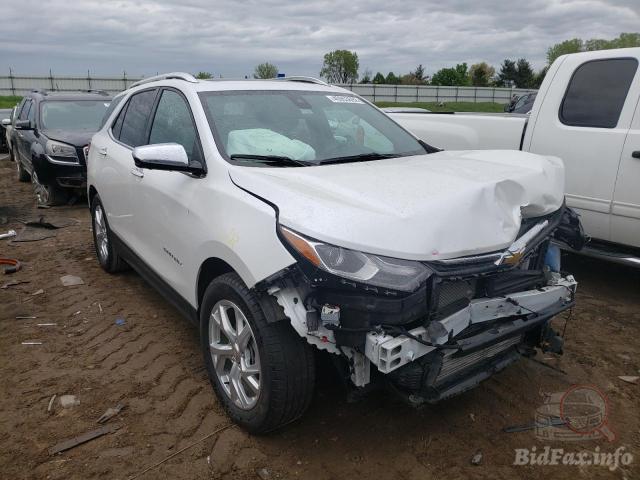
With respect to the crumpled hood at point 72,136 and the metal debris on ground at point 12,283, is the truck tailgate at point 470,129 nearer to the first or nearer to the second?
the metal debris on ground at point 12,283

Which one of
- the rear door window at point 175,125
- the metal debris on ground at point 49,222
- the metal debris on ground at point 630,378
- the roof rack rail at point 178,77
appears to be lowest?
the metal debris on ground at point 630,378

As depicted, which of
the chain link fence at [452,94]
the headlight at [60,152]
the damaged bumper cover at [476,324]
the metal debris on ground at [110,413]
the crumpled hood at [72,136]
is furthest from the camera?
the chain link fence at [452,94]

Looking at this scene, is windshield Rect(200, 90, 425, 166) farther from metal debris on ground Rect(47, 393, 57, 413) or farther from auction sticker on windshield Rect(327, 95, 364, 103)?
metal debris on ground Rect(47, 393, 57, 413)

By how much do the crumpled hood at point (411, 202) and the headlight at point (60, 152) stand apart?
260 inches

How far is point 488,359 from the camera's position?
276cm

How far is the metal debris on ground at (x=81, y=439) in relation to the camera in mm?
2768

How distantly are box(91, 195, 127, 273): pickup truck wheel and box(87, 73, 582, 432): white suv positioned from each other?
1.50 m

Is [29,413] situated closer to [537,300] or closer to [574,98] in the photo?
[537,300]

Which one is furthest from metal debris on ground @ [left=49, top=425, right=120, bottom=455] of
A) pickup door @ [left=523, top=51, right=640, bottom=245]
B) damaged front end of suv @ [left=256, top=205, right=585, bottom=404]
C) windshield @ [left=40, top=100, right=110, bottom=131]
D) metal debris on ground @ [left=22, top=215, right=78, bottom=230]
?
windshield @ [left=40, top=100, right=110, bottom=131]

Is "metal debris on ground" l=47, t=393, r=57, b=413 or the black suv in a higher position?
the black suv

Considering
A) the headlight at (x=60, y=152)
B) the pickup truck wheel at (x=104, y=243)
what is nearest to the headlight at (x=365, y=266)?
the pickup truck wheel at (x=104, y=243)

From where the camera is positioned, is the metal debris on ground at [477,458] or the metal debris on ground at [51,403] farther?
the metal debris on ground at [51,403]

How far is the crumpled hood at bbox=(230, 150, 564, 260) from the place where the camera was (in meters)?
2.29

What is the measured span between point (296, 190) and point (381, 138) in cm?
145
